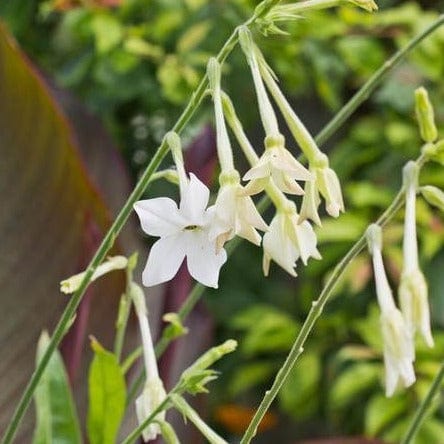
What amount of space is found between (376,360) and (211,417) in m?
0.51

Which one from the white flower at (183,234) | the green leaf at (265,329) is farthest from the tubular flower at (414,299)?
the green leaf at (265,329)

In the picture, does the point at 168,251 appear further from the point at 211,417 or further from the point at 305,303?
the point at 211,417

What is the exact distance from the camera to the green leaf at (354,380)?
5.81 ft

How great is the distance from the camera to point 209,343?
144cm

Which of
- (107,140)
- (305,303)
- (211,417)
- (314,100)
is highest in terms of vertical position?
(107,140)

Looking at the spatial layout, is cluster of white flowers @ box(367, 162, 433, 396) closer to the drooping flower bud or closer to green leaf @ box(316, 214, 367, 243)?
the drooping flower bud

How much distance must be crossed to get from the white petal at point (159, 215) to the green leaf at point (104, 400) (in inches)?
10.1

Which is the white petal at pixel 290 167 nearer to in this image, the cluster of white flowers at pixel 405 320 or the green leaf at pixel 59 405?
the cluster of white flowers at pixel 405 320

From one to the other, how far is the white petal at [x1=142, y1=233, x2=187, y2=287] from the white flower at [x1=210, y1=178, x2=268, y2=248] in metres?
0.05

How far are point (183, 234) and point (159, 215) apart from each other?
24 millimetres

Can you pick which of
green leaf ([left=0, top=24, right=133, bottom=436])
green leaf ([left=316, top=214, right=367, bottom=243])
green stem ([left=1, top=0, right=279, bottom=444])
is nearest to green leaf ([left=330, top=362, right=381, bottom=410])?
green leaf ([left=316, top=214, right=367, bottom=243])

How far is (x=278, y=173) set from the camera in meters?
0.58

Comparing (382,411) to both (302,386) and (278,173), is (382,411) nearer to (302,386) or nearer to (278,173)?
(302,386)

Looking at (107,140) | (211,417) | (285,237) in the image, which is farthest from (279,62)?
(285,237)
